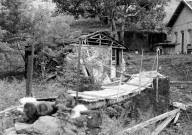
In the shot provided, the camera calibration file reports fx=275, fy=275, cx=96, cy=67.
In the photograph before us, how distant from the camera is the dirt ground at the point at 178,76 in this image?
10605 mm

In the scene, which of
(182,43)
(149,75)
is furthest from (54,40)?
(182,43)

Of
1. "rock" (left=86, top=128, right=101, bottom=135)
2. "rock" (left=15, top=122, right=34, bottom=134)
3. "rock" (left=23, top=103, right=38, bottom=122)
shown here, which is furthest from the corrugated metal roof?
"rock" (left=15, top=122, right=34, bottom=134)

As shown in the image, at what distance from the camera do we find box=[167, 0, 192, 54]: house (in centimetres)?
2387

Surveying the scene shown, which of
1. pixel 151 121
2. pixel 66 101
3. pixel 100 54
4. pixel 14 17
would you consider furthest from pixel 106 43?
pixel 66 101

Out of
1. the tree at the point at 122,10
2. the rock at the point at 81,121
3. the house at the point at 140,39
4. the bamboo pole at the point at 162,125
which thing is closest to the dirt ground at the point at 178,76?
the bamboo pole at the point at 162,125

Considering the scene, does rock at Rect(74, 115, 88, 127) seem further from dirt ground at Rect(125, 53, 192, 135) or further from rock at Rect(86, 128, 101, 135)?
dirt ground at Rect(125, 53, 192, 135)

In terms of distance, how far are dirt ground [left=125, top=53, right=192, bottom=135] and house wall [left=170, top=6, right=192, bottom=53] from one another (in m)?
4.93

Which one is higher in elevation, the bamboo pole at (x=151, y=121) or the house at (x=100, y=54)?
the house at (x=100, y=54)

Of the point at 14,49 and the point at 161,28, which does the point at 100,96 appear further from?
the point at 161,28

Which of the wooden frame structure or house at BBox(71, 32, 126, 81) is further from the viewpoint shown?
the wooden frame structure

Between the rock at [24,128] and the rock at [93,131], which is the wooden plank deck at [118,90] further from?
the rock at [24,128]

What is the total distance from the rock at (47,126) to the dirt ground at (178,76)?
4852mm

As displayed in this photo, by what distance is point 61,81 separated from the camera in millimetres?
14508

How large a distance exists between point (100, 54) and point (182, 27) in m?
11.5
